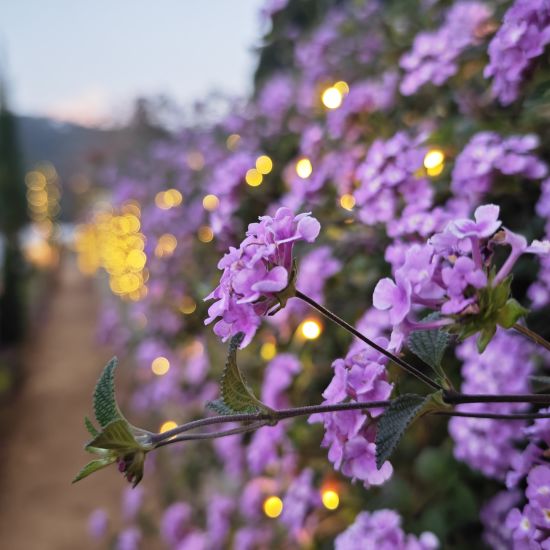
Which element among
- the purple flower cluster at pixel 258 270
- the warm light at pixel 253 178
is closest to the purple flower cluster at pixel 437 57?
the warm light at pixel 253 178

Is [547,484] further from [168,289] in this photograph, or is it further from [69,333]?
[69,333]

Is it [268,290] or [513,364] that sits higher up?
[268,290]

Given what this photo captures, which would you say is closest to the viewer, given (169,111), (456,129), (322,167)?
(456,129)

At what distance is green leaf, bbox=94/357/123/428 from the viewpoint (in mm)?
516

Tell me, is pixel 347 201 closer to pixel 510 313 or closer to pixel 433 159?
pixel 433 159

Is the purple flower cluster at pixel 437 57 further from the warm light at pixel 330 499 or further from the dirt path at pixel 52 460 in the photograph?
the dirt path at pixel 52 460

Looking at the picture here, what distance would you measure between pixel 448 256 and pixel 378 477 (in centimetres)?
19

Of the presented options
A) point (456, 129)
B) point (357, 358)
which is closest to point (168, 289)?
point (456, 129)

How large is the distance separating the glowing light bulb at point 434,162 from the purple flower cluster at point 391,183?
14 cm

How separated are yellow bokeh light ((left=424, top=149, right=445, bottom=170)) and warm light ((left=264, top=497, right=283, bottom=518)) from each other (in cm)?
97

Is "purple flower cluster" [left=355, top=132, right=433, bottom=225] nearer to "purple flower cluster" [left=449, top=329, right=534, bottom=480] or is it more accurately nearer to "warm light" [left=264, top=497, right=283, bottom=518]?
"purple flower cluster" [left=449, top=329, right=534, bottom=480]

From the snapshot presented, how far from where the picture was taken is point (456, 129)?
1232 mm

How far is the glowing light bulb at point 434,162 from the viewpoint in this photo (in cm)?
114

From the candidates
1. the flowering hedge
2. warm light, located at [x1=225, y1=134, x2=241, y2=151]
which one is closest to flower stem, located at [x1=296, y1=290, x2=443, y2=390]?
the flowering hedge
